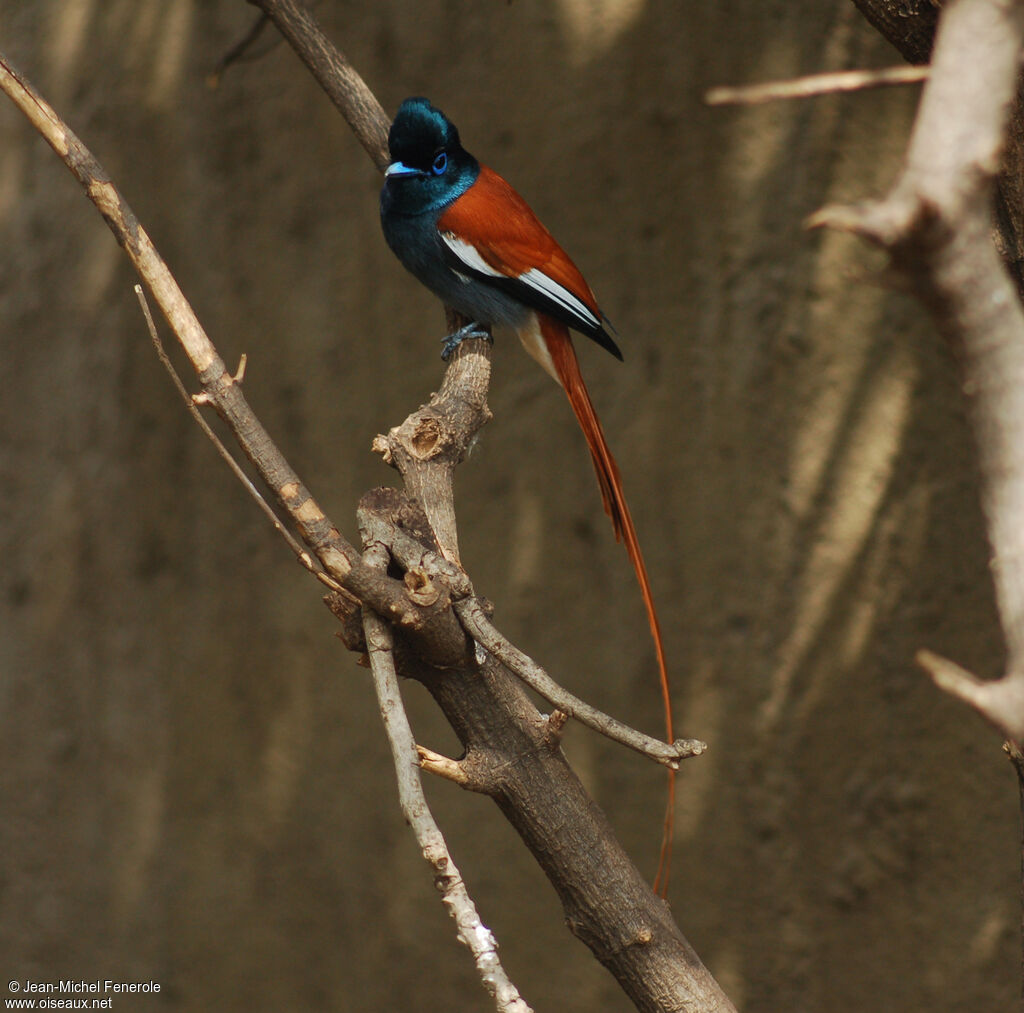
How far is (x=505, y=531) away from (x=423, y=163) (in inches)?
34.2

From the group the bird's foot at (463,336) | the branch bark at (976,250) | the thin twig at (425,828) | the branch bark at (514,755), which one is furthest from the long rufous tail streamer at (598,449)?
the branch bark at (976,250)

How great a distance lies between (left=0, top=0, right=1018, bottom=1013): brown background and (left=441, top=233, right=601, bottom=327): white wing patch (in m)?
0.46

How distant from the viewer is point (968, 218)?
50 centimetres

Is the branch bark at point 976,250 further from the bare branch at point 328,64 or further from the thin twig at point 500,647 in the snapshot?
the bare branch at point 328,64

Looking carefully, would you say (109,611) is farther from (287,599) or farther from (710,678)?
(710,678)

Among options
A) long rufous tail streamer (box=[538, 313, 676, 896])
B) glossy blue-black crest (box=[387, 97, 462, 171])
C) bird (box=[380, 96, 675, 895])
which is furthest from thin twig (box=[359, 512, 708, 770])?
glossy blue-black crest (box=[387, 97, 462, 171])

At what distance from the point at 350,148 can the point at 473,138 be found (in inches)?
12.1

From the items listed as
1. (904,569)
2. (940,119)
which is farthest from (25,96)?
(904,569)

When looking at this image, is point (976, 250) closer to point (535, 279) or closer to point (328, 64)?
point (535, 279)

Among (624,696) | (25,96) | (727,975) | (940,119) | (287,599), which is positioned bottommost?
(727,975)

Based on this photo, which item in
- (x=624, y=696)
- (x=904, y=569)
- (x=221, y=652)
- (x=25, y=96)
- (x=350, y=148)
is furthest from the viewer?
(x=221, y=652)

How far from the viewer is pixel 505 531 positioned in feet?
7.70

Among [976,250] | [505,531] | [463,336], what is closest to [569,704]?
[976,250]

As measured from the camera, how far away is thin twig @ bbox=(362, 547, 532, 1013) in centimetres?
79
